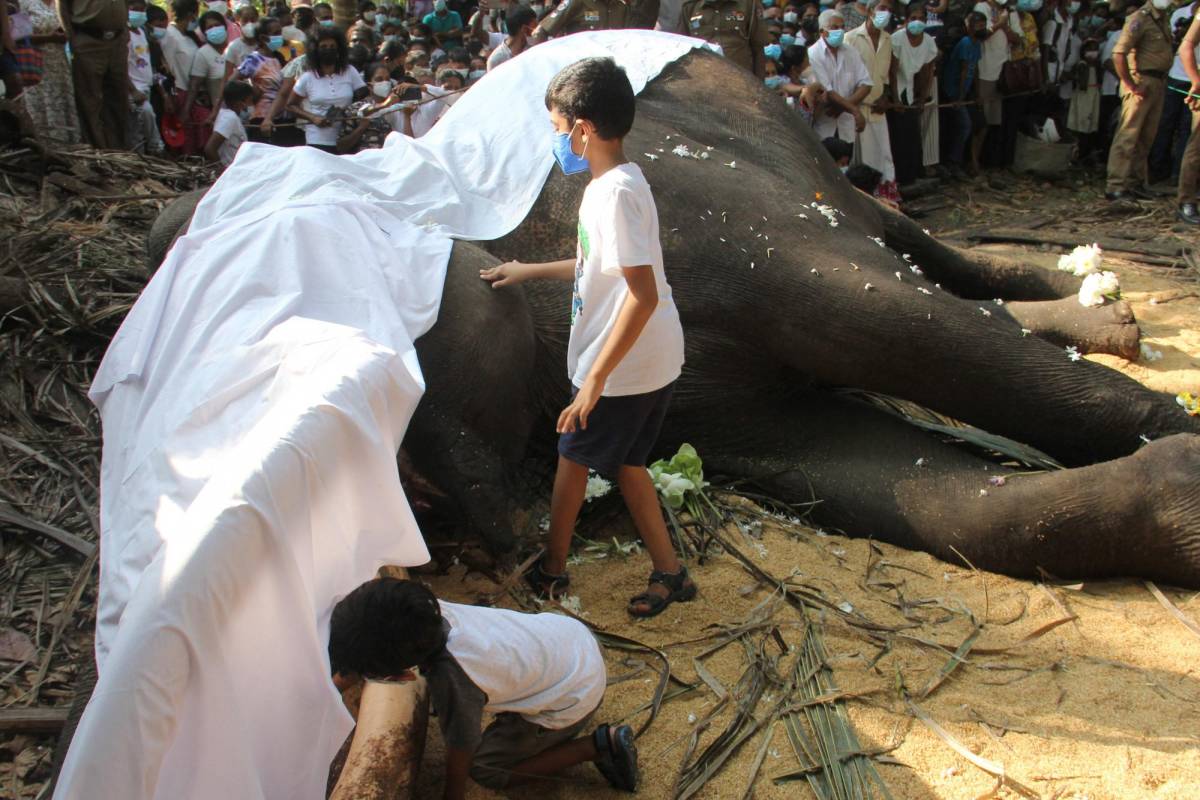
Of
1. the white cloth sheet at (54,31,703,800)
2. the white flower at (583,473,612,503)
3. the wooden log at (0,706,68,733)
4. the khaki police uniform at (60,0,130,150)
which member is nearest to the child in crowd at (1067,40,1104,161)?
the khaki police uniform at (60,0,130,150)

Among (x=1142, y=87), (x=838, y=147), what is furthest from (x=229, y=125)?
(x=1142, y=87)

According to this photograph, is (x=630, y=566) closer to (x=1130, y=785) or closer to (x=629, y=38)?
(x=1130, y=785)

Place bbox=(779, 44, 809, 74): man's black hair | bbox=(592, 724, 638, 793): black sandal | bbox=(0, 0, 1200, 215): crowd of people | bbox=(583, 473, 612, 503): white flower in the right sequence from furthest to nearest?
bbox=(779, 44, 809, 74): man's black hair → bbox=(0, 0, 1200, 215): crowd of people → bbox=(583, 473, 612, 503): white flower → bbox=(592, 724, 638, 793): black sandal

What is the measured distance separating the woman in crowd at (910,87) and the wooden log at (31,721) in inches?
365

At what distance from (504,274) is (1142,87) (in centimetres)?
857

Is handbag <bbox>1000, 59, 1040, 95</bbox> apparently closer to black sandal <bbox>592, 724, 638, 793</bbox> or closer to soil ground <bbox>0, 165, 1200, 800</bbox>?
soil ground <bbox>0, 165, 1200, 800</bbox>

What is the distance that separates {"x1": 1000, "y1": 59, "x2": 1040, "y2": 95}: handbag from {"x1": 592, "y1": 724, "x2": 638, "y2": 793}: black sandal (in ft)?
35.0

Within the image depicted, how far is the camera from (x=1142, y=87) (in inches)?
400

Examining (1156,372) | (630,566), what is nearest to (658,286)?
(630,566)

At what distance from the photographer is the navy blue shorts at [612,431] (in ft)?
10.6

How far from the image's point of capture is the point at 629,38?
16.1 ft

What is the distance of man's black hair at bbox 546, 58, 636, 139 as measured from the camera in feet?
9.82

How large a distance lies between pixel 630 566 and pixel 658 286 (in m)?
0.98

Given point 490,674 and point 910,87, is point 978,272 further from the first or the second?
point 910,87
